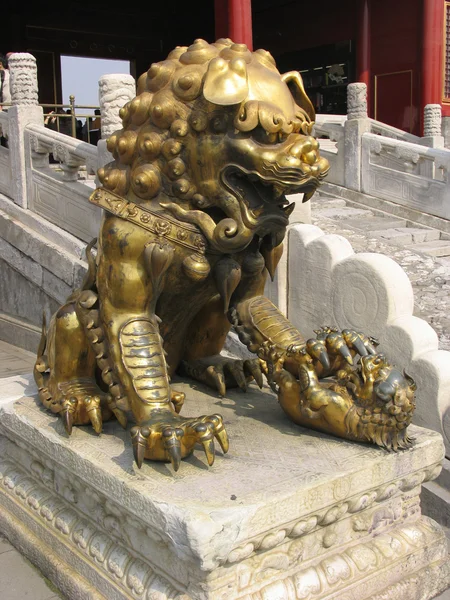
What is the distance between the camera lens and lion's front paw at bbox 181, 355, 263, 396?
2.58 metres

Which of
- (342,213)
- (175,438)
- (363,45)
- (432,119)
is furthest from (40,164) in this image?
(363,45)

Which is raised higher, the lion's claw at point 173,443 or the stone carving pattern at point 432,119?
the stone carving pattern at point 432,119

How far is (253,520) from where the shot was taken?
5.48 ft

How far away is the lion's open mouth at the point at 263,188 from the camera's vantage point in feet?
6.14

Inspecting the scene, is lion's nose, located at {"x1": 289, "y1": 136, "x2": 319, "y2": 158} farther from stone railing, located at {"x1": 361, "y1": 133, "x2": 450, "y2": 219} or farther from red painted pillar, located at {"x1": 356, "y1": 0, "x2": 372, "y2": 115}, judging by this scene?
red painted pillar, located at {"x1": 356, "y1": 0, "x2": 372, "y2": 115}

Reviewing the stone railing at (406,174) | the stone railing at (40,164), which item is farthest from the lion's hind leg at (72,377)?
the stone railing at (406,174)

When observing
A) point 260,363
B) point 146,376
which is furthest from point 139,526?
point 260,363

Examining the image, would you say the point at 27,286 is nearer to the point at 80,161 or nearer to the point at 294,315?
the point at 80,161

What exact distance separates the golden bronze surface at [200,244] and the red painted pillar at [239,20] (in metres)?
9.12

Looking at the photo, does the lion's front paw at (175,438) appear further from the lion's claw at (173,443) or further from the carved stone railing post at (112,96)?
the carved stone railing post at (112,96)

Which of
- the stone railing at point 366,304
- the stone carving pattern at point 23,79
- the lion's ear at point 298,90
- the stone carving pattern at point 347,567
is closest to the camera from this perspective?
the stone carving pattern at point 347,567

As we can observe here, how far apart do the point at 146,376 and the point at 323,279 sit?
1.42 meters

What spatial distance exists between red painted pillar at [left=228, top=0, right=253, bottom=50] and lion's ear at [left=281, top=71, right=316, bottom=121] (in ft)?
29.5

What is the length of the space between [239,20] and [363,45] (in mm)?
3575
